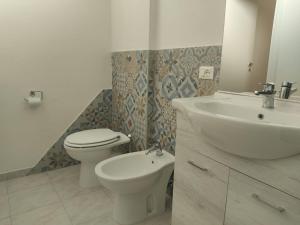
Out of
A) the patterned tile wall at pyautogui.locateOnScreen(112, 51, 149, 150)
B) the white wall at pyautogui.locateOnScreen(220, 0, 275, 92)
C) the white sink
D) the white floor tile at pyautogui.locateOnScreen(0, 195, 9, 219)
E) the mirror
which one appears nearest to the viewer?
the white sink

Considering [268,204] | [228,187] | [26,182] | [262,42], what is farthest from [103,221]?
[262,42]

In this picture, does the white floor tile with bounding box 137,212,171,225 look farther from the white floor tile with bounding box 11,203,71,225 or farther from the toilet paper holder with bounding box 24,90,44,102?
the toilet paper holder with bounding box 24,90,44,102

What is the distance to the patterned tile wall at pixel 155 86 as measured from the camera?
4.83 feet

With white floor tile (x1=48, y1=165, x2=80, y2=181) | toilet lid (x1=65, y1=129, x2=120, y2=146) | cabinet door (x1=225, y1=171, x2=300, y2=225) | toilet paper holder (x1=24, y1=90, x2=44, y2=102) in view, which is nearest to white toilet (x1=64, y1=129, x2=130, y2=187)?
toilet lid (x1=65, y1=129, x2=120, y2=146)

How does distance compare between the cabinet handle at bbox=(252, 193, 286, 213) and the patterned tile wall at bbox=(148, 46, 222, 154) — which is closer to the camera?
the cabinet handle at bbox=(252, 193, 286, 213)

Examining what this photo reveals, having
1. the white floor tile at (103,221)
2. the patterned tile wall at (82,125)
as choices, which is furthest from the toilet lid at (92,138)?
the white floor tile at (103,221)

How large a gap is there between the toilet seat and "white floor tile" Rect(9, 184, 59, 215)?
44 centimetres

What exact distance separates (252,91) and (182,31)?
65 cm

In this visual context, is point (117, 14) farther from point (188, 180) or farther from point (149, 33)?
point (188, 180)

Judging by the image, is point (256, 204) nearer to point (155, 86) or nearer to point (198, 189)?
point (198, 189)

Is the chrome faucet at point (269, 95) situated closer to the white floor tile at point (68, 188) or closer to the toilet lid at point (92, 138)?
the toilet lid at point (92, 138)

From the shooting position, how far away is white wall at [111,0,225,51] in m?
1.37

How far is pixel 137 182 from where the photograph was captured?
138 cm

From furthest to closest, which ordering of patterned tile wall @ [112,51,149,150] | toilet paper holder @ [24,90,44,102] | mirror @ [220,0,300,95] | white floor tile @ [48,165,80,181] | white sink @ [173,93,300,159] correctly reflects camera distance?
white floor tile @ [48,165,80,181] → toilet paper holder @ [24,90,44,102] → patterned tile wall @ [112,51,149,150] → mirror @ [220,0,300,95] → white sink @ [173,93,300,159]
